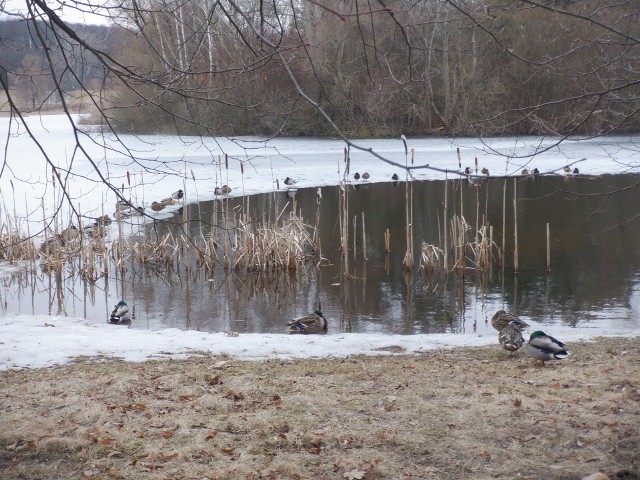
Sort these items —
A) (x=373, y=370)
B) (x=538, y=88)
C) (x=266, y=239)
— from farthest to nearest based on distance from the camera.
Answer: (x=538, y=88)
(x=266, y=239)
(x=373, y=370)

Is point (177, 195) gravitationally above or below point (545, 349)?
above

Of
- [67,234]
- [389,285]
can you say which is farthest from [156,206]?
[389,285]

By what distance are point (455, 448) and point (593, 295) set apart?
6775 mm

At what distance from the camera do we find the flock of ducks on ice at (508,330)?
21.1ft

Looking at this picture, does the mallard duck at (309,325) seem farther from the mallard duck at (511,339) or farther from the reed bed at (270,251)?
the reed bed at (270,251)

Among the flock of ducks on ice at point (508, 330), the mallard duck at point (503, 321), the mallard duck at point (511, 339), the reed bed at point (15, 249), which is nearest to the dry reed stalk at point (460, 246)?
the flock of ducks on ice at point (508, 330)

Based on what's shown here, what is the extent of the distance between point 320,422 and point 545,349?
2.74 m

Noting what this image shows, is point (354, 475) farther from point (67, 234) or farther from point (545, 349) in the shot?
point (67, 234)

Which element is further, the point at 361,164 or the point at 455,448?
the point at 361,164

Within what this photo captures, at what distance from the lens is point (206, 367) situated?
6.11 meters

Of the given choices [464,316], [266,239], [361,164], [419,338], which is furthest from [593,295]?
[361,164]

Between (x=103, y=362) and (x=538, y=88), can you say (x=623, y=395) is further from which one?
(x=538, y=88)

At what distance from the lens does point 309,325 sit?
8.81 meters

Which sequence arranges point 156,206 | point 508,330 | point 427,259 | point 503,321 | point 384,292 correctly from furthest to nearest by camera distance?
point 156,206, point 427,259, point 384,292, point 503,321, point 508,330
